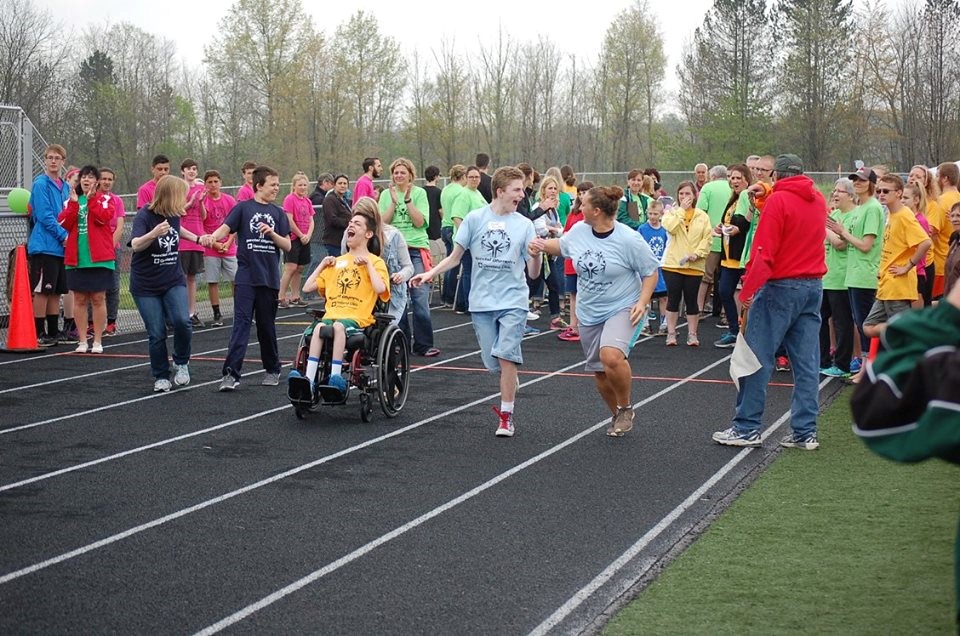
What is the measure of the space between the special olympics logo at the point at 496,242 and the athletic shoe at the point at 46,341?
722 centimetres

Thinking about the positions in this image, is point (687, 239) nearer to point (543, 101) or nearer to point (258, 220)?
point (258, 220)

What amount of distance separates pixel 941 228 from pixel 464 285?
24.2ft

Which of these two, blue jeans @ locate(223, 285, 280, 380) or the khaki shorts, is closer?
blue jeans @ locate(223, 285, 280, 380)

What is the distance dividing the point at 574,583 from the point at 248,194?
1135 centimetres

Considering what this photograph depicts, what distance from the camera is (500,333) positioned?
9156mm

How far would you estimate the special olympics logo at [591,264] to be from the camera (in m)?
8.84

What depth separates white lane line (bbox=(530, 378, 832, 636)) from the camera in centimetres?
514

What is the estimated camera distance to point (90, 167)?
13.4 meters

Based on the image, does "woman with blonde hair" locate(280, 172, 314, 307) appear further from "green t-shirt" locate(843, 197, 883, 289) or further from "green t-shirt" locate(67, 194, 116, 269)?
"green t-shirt" locate(843, 197, 883, 289)

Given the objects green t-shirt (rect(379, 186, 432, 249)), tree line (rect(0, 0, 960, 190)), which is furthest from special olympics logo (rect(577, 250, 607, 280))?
tree line (rect(0, 0, 960, 190))

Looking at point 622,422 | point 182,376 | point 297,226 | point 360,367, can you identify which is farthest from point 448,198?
point 622,422

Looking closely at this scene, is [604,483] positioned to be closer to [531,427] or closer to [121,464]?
[531,427]

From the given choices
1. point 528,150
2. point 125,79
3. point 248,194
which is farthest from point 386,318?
point 125,79

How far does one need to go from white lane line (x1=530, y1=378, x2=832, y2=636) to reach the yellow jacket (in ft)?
20.0
